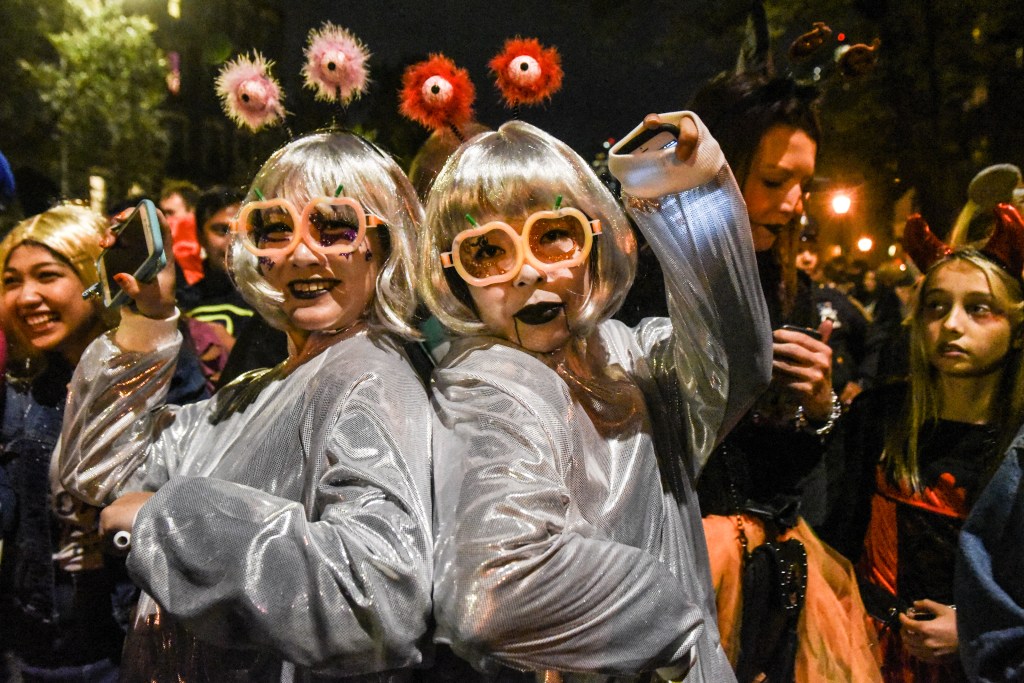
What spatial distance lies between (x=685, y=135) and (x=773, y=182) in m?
0.85

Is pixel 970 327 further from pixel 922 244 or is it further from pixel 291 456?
pixel 291 456

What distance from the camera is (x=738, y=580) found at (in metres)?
2.03

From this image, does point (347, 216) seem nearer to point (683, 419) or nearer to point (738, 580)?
point (683, 419)

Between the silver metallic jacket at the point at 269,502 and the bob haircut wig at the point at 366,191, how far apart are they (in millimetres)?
121

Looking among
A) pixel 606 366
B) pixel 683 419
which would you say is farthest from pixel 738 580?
pixel 606 366

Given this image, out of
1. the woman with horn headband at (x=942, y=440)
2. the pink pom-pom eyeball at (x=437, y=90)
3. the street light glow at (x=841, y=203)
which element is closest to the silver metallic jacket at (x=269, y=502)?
the pink pom-pom eyeball at (x=437, y=90)

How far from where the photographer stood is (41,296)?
2.38 m

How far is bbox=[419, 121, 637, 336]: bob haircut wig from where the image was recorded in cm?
162

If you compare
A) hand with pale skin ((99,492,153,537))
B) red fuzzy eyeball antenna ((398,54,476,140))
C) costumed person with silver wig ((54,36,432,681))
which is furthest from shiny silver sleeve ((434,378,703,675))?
red fuzzy eyeball antenna ((398,54,476,140))

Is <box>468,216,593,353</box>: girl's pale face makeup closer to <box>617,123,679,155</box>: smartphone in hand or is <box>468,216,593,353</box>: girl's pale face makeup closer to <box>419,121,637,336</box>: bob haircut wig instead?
<box>419,121,637,336</box>: bob haircut wig

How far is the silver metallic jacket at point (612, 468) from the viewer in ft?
4.20

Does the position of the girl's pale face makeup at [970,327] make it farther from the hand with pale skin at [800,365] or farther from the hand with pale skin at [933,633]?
the hand with pale skin at [933,633]

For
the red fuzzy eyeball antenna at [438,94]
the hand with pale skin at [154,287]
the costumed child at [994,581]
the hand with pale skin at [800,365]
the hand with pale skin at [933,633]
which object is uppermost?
the red fuzzy eyeball antenna at [438,94]

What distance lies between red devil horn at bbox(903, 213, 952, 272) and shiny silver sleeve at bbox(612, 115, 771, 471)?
48.0 inches
